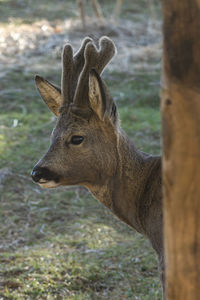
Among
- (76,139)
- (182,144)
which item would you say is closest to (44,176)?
(76,139)

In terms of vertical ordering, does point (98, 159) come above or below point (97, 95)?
below

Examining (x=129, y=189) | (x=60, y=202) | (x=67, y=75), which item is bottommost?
(x=60, y=202)

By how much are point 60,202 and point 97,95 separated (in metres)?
3.06

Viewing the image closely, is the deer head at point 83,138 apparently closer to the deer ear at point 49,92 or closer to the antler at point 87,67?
the antler at point 87,67

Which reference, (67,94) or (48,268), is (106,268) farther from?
(67,94)

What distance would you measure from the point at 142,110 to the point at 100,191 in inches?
216

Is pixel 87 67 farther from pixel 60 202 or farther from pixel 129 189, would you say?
pixel 60 202

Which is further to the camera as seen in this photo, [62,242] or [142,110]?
[142,110]

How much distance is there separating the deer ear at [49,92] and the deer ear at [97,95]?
0.37 metres

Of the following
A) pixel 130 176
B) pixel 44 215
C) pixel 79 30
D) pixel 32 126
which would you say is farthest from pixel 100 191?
pixel 79 30

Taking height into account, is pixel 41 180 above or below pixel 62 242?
above

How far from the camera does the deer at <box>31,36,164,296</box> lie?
3.46m

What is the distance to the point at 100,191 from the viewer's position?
3.58m

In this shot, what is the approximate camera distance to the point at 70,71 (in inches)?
144
